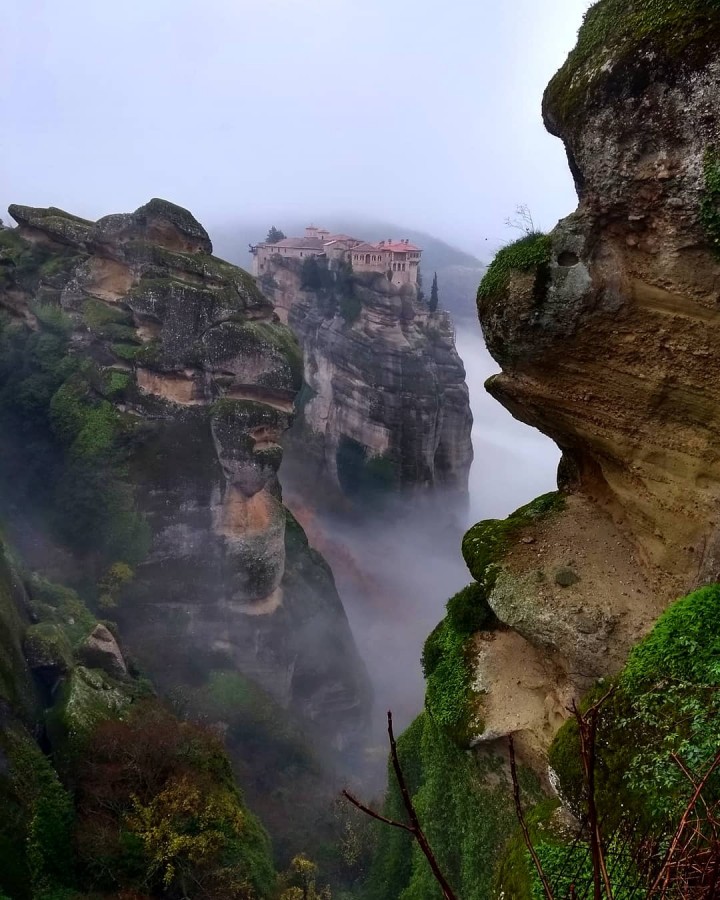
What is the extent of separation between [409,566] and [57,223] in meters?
26.8

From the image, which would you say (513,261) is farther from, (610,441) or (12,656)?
(12,656)

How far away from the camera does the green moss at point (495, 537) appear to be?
843 cm

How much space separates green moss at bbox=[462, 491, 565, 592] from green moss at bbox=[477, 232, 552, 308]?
124 inches

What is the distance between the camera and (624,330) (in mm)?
6766

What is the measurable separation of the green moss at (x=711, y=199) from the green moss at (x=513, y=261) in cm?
160

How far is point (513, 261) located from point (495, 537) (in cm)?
381

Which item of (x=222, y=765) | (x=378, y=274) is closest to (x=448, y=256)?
(x=378, y=274)

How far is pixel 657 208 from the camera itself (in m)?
6.21

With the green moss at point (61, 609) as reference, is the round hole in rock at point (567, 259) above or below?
above

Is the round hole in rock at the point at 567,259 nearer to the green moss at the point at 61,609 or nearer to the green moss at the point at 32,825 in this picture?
the green moss at the point at 32,825

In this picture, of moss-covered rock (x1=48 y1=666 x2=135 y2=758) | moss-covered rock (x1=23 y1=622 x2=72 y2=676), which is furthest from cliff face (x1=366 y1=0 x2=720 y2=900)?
moss-covered rock (x1=23 y1=622 x2=72 y2=676)

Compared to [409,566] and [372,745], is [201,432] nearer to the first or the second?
[372,745]

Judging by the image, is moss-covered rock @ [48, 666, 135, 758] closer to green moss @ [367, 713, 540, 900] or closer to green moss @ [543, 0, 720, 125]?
green moss @ [367, 713, 540, 900]

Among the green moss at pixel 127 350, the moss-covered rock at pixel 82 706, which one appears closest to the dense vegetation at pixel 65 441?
the green moss at pixel 127 350
